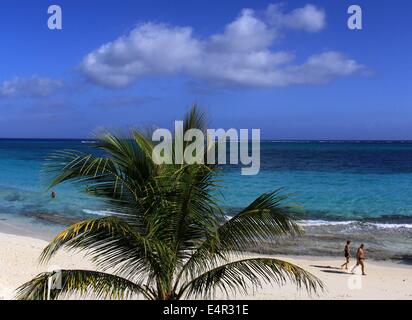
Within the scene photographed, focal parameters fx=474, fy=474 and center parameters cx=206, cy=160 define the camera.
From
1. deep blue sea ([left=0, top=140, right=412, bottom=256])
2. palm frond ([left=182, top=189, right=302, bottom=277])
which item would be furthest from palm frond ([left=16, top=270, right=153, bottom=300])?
deep blue sea ([left=0, top=140, right=412, bottom=256])

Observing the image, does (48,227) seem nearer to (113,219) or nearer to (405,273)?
(405,273)

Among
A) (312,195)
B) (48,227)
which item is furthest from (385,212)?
(48,227)

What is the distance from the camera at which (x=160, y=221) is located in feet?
22.2

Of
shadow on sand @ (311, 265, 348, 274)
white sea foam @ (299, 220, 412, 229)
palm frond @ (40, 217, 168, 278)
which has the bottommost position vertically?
shadow on sand @ (311, 265, 348, 274)

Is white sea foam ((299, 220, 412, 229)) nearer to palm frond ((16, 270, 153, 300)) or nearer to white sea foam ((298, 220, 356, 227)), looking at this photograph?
white sea foam ((298, 220, 356, 227))

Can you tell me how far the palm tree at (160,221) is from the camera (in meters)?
6.49

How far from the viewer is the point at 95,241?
259 inches

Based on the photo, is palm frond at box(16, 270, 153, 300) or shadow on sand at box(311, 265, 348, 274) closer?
palm frond at box(16, 270, 153, 300)

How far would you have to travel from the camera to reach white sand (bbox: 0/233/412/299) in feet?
45.7

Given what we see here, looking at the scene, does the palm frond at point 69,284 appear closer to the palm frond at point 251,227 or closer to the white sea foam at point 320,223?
the palm frond at point 251,227

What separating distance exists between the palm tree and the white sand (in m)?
6.59

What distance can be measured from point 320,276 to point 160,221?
36.7ft

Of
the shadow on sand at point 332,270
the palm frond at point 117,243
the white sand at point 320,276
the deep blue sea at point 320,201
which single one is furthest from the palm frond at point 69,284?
the shadow on sand at point 332,270

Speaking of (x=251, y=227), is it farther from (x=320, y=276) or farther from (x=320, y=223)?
(x=320, y=223)
